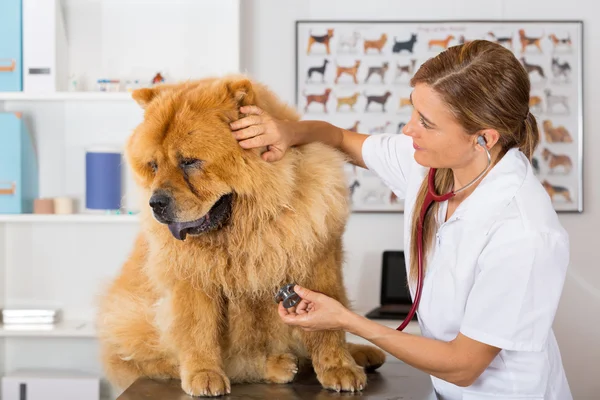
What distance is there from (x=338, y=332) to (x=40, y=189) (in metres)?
2.17

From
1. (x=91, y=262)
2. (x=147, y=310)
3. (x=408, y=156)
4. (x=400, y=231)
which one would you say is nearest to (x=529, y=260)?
(x=408, y=156)

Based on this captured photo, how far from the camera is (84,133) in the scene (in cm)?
335

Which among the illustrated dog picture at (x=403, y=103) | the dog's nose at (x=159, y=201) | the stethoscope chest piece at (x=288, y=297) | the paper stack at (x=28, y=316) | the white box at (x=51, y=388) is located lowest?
the white box at (x=51, y=388)

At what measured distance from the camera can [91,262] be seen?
11.1 ft

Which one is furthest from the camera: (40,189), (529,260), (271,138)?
(40,189)

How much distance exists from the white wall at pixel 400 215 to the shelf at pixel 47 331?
120 centimetres

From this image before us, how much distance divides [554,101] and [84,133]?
2.17m

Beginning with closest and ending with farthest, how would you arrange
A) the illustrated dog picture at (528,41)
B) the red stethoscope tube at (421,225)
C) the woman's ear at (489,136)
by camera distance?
1. the woman's ear at (489,136)
2. the red stethoscope tube at (421,225)
3. the illustrated dog picture at (528,41)

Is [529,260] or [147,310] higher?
[529,260]

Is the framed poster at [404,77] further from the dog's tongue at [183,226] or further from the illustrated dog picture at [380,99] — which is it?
the dog's tongue at [183,226]

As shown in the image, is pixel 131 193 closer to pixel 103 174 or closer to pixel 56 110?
pixel 103 174

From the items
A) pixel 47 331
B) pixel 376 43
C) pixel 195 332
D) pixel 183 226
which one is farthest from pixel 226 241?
pixel 376 43

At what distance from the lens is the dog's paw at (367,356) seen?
1.83 m

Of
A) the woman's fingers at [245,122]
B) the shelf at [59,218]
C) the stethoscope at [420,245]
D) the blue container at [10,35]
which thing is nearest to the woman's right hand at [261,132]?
the woman's fingers at [245,122]
